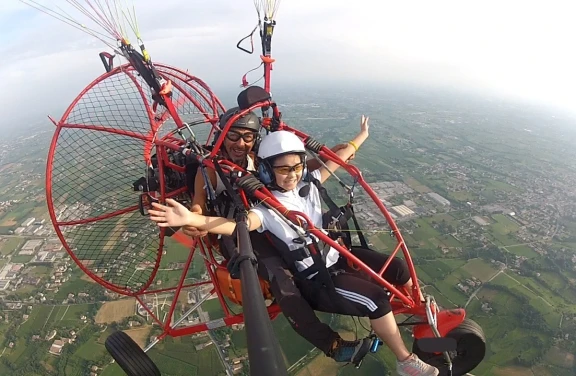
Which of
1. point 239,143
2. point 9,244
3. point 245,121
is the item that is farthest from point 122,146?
point 9,244

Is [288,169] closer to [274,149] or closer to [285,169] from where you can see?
[285,169]

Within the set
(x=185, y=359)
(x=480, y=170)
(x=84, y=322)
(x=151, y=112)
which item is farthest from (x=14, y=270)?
(x=480, y=170)

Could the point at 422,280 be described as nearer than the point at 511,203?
Yes

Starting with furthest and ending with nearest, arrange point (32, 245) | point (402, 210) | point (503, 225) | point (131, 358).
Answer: point (402, 210) < point (503, 225) < point (32, 245) < point (131, 358)

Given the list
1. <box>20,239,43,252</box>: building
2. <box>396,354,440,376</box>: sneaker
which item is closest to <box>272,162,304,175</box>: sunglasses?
Result: <box>396,354,440,376</box>: sneaker

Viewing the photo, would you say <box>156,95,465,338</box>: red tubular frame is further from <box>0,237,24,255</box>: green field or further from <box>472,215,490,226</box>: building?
<box>0,237,24,255</box>: green field

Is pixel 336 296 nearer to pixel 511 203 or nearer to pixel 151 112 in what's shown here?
pixel 151 112
